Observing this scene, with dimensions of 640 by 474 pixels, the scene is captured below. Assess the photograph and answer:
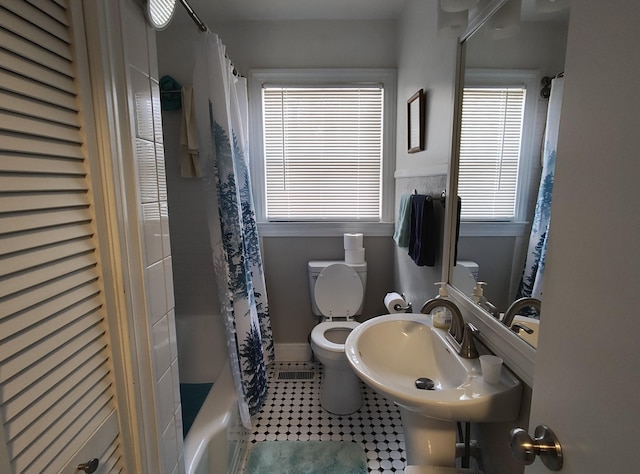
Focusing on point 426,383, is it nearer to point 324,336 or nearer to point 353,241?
point 324,336

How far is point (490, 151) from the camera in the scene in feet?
3.86

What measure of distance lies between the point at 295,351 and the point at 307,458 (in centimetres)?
94

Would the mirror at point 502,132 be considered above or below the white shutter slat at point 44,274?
above

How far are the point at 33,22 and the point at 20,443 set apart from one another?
692mm

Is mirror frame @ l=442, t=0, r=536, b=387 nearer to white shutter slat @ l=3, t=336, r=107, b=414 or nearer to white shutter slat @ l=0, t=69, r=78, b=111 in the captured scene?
white shutter slat @ l=3, t=336, r=107, b=414

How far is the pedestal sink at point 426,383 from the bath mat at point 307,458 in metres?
0.58

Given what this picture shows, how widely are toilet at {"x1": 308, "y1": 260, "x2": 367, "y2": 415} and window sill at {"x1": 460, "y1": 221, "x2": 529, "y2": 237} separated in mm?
1031

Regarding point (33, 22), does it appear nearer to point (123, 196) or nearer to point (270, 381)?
point (123, 196)

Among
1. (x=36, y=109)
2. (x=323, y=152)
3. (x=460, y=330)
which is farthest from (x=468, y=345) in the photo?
(x=323, y=152)

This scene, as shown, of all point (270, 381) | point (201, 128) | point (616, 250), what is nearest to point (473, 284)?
point (616, 250)

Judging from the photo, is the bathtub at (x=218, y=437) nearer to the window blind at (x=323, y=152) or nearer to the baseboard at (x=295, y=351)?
the baseboard at (x=295, y=351)

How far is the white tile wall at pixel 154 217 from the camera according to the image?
2.53 feet

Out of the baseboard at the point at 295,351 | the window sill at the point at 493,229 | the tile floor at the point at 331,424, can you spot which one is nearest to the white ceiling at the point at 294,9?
the window sill at the point at 493,229

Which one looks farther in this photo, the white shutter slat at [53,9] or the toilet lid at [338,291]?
the toilet lid at [338,291]
